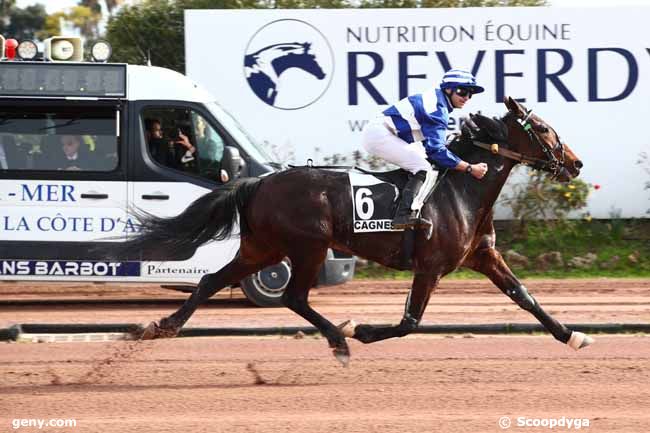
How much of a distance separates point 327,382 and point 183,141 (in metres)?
4.76

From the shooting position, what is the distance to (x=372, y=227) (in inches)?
342

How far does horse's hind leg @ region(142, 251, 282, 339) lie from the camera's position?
8.70 meters

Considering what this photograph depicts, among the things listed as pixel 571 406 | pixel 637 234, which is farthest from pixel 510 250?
pixel 571 406

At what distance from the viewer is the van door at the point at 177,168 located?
39.5ft

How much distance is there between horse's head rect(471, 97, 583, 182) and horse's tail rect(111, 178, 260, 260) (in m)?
1.82

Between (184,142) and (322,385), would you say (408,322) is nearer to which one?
(322,385)

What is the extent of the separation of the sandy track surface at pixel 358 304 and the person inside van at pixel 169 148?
1534 mm

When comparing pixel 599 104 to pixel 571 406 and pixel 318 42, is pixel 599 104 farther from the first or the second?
pixel 571 406

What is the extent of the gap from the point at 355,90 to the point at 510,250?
3.09 metres

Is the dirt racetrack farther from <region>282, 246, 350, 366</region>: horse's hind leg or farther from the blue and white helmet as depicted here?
the blue and white helmet

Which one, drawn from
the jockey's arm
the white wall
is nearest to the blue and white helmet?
the jockey's arm

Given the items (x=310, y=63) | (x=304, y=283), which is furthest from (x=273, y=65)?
(x=304, y=283)

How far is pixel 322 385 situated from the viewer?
7953 millimetres

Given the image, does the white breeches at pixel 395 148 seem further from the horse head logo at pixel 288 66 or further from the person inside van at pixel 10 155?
the horse head logo at pixel 288 66
